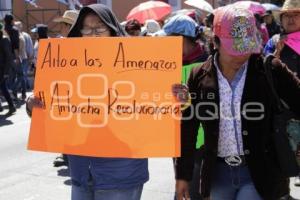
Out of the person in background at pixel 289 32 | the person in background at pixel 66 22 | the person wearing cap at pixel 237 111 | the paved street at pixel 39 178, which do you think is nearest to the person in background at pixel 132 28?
the person in background at pixel 66 22

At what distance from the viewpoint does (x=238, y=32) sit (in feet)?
8.72

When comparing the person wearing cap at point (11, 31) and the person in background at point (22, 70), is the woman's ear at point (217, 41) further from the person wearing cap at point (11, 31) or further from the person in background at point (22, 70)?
the person in background at point (22, 70)

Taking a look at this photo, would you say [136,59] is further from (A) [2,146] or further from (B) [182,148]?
(A) [2,146]

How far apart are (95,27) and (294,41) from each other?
6.07 ft

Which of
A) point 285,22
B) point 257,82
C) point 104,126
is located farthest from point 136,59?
point 285,22

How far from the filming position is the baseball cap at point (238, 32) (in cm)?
266

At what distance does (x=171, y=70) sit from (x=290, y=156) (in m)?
0.72

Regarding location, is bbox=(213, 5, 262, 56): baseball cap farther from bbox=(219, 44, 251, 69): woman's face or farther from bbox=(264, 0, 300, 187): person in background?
bbox=(264, 0, 300, 187): person in background

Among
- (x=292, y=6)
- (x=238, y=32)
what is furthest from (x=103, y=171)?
(x=292, y=6)

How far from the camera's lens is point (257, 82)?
2.77 m

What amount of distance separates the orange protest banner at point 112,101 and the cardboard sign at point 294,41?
5.27ft

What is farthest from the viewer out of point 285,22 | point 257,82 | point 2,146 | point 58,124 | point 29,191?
point 2,146

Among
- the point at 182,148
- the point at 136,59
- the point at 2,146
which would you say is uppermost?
the point at 136,59

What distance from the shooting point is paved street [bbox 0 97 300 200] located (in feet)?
17.5
